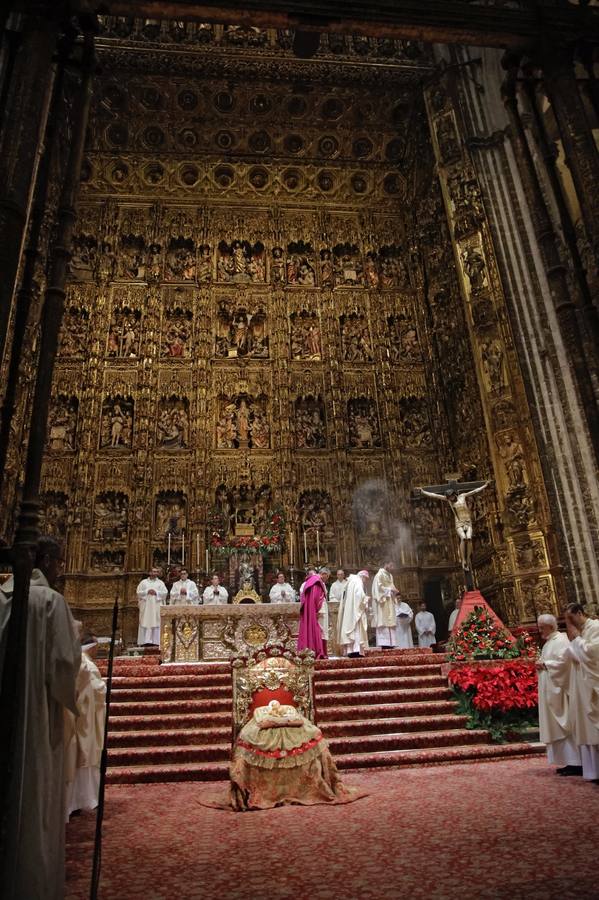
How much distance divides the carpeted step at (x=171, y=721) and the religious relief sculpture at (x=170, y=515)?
7417 millimetres

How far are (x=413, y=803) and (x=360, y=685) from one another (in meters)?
4.34

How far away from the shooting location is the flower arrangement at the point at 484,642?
31.2ft

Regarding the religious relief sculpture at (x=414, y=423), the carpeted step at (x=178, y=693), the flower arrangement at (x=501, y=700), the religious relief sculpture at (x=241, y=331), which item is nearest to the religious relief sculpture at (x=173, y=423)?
→ the religious relief sculpture at (x=241, y=331)

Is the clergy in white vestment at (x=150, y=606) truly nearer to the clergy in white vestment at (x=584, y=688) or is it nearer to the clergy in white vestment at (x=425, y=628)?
the clergy in white vestment at (x=425, y=628)

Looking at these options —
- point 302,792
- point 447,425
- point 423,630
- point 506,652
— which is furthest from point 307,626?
point 447,425

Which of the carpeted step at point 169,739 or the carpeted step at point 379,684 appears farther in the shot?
the carpeted step at point 379,684

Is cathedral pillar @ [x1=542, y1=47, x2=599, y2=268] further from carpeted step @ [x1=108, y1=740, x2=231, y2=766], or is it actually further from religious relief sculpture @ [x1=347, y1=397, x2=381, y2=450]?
religious relief sculpture @ [x1=347, y1=397, x2=381, y2=450]

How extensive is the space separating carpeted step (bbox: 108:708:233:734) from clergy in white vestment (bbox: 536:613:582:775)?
406 centimetres

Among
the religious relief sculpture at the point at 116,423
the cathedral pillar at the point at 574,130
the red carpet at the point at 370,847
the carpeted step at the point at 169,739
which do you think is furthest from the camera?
the religious relief sculpture at the point at 116,423

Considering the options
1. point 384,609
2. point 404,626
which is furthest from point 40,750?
point 404,626

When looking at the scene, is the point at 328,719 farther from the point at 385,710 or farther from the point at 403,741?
the point at 403,741

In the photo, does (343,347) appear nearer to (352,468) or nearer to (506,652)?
(352,468)

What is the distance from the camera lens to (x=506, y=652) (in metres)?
9.45

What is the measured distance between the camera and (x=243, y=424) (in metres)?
17.2
